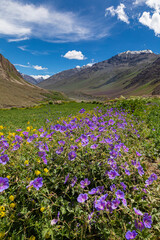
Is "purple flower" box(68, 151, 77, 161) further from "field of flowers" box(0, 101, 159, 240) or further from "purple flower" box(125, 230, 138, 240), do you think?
"purple flower" box(125, 230, 138, 240)

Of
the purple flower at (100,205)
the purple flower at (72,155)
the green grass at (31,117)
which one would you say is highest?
the purple flower at (72,155)

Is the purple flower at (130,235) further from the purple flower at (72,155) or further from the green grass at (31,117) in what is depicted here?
the green grass at (31,117)

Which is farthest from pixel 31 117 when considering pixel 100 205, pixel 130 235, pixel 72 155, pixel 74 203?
pixel 130 235

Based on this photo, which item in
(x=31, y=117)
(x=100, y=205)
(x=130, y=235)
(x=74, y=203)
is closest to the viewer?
(x=130, y=235)

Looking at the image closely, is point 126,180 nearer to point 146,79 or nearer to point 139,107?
point 139,107

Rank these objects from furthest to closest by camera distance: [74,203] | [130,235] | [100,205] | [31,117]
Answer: [31,117] → [74,203] → [100,205] → [130,235]

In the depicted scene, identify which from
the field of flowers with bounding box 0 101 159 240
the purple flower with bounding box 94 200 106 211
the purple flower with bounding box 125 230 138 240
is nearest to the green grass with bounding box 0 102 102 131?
the field of flowers with bounding box 0 101 159 240

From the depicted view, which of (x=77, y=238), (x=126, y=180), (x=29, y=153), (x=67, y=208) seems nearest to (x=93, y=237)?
(x=77, y=238)

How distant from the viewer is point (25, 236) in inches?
72.0

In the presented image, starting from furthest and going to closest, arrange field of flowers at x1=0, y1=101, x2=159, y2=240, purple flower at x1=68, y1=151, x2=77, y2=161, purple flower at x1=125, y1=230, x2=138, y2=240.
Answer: purple flower at x1=68, y1=151, x2=77, y2=161 → field of flowers at x1=0, y1=101, x2=159, y2=240 → purple flower at x1=125, y1=230, x2=138, y2=240

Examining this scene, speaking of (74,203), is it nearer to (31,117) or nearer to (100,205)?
(100,205)

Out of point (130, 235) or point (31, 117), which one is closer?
point (130, 235)

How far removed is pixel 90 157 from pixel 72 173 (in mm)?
399

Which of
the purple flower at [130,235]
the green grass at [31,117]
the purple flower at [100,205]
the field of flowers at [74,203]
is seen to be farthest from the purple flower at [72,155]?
the green grass at [31,117]
